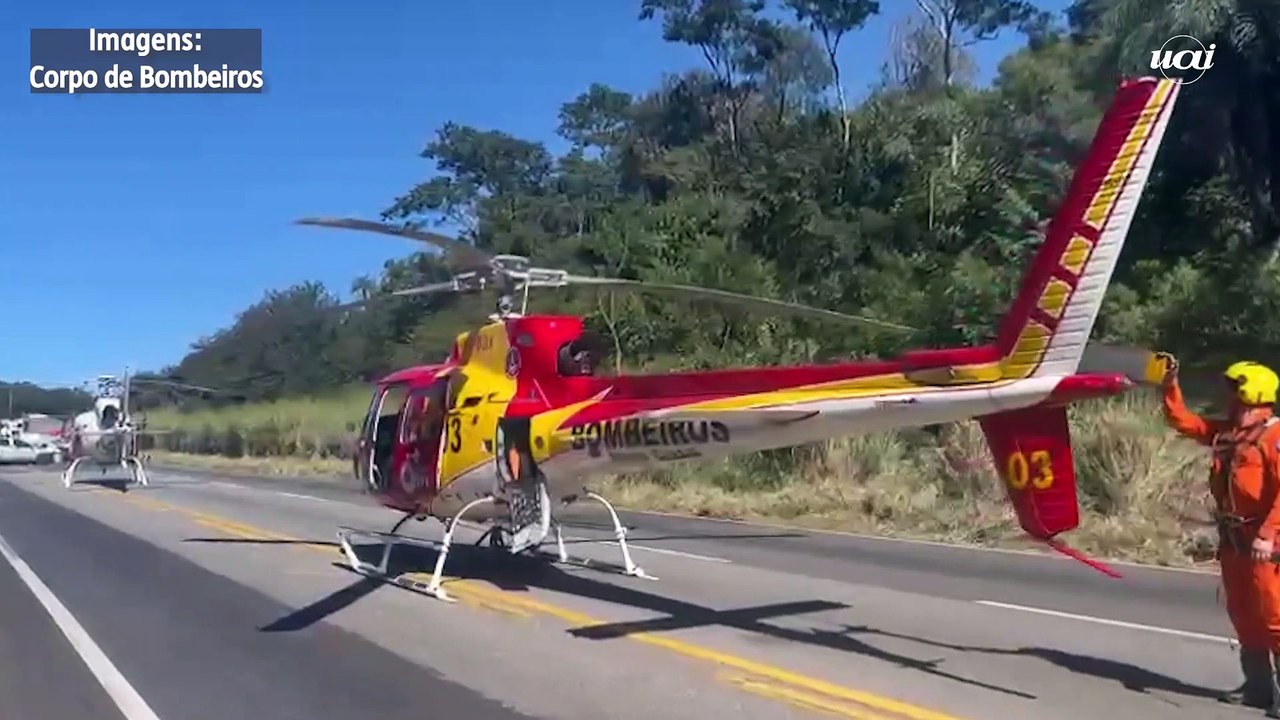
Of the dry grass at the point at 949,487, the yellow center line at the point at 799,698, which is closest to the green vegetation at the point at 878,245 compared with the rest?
the dry grass at the point at 949,487

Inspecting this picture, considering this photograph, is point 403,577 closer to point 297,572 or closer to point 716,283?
point 297,572

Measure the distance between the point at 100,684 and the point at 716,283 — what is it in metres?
31.2

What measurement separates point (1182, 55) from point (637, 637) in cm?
2099

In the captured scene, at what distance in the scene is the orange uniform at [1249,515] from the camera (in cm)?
699

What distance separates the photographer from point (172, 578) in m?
14.0

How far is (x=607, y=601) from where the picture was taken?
454 inches

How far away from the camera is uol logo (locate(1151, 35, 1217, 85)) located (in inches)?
1003

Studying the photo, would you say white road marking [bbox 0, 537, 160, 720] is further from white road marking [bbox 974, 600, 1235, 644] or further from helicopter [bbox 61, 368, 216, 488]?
helicopter [bbox 61, 368, 216, 488]

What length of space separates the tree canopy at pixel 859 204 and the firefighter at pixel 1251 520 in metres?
7.31

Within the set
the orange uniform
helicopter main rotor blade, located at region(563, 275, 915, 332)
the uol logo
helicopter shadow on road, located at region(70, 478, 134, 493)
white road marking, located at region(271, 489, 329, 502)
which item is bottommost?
white road marking, located at region(271, 489, 329, 502)

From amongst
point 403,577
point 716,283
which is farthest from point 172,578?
point 716,283

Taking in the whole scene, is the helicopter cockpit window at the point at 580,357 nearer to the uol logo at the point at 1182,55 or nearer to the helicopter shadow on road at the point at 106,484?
the uol logo at the point at 1182,55

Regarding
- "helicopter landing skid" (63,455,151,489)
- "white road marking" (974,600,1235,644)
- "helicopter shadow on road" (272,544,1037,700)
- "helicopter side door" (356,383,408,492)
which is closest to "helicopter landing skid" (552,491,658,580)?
"helicopter shadow on road" (272,544,1037,700)

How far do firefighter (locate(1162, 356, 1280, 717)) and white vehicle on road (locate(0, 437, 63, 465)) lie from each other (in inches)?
2255
